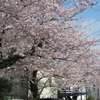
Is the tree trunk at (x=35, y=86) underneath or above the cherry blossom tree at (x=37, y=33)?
underneath

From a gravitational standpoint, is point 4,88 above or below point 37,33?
below

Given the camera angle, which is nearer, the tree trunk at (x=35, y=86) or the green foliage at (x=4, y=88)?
the green foliage at (x=4, y=88)

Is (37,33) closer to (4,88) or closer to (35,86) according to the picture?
(4,88)

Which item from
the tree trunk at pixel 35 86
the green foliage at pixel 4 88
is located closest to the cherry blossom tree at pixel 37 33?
the green foliage at pixel 4 88

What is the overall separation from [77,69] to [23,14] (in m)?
10.3

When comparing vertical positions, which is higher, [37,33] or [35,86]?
[37,33]

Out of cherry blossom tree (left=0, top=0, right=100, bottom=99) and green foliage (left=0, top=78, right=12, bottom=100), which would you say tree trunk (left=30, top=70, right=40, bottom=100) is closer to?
green foliage (left=0, top=78, right=12, bottom=100)

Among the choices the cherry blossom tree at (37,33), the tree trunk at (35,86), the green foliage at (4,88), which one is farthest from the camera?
→ the tree trunk at (35,86)

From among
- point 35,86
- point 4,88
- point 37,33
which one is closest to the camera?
point 37,33

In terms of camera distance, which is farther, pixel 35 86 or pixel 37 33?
pixel 35 86

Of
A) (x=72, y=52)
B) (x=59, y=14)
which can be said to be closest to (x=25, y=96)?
(x=72, y=52)

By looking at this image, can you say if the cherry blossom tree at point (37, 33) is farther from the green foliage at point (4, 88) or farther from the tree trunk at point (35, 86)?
the tree trunk at point (35, 86)

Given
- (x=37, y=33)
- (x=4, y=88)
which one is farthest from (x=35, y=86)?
(x=37, y=33)

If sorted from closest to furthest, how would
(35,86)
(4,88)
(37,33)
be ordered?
(37,33)
(4,88)
(35,86)
